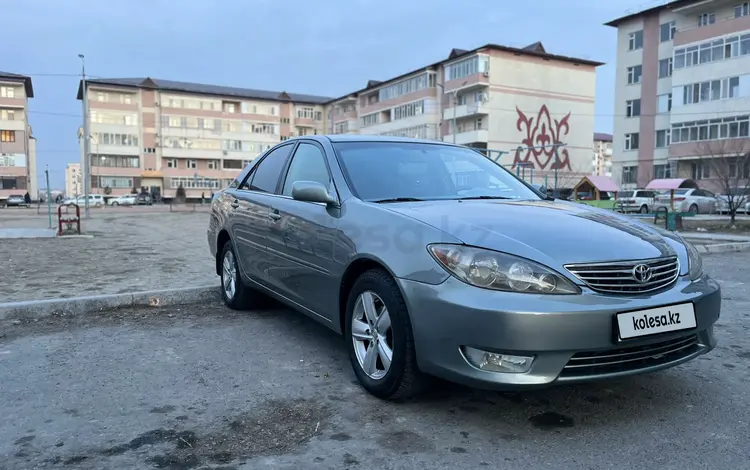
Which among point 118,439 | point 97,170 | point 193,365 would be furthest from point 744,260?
point 97,170

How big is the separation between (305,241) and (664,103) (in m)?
47.8

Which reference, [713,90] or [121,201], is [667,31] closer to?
[713,90]

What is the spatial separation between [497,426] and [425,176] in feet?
6.00

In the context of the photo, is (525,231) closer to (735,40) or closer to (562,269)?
(562,269)

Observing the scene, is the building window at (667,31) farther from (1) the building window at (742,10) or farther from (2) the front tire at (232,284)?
(2) the front tire at (232,284)

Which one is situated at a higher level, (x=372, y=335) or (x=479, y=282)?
(x=479, y=282)

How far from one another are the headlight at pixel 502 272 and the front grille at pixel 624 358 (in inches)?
13.1

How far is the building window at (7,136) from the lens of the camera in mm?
65750

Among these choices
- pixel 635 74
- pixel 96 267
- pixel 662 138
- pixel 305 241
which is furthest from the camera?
pixel 635 74

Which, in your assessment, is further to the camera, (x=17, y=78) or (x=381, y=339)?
(x=17, y=78)

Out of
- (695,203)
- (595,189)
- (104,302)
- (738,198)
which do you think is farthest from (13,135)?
(104,302)

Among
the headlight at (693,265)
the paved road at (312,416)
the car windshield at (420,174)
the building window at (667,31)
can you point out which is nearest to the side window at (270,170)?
the car windshield at (420,174)

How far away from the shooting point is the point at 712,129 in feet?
130

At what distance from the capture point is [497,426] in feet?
9.48
